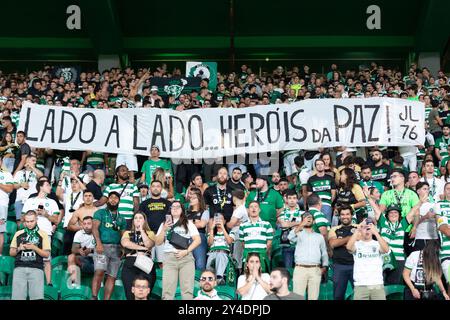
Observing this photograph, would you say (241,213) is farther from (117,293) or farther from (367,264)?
(367,264)

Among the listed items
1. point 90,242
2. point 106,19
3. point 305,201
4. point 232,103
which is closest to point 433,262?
point 305,201

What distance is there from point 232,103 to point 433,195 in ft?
19.3

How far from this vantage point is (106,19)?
25.3 m

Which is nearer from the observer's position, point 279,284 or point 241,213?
point 279,284

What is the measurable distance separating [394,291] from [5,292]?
5578 mm

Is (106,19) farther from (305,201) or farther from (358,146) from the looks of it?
(305,201)

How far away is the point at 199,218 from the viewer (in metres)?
13.2

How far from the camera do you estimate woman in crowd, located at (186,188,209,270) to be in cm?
1279

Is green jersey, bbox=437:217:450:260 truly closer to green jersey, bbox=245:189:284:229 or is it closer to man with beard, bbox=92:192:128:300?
green jersey, bbox=245:189:284:229

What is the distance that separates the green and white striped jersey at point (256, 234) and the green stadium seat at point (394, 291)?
1.80 metres

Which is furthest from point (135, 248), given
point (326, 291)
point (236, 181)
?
point (236, 181)

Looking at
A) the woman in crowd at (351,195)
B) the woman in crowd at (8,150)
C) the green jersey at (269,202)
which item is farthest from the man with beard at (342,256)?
the woman in crowd at (8,150)

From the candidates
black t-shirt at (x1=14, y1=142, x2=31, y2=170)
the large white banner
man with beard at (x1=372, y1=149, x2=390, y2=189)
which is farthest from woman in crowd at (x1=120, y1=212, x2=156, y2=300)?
man with beard at (x1=372, y1=149, x2=390, y2=189)

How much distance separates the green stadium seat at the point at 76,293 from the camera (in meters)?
12.3
